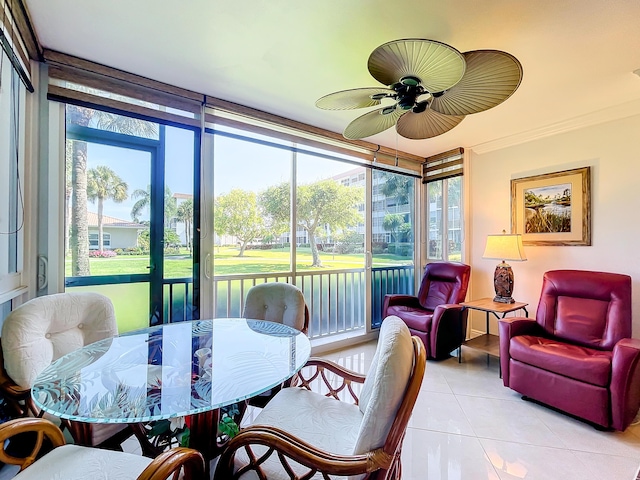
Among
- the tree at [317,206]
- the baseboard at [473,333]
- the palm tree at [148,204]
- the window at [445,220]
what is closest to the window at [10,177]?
the palm tree at [148,204]

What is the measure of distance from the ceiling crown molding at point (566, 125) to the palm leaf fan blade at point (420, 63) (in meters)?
2.43

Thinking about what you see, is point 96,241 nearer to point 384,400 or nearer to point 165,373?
point 165,373

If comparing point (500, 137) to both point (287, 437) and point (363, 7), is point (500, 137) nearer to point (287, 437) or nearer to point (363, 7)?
point (363, 7)

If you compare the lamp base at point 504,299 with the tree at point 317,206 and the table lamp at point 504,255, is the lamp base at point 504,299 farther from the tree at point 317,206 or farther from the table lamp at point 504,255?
the tree at point 317,206

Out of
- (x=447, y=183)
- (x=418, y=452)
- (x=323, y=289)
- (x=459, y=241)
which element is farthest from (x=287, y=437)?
(x=447, y=183)

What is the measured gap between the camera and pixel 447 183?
400 cm

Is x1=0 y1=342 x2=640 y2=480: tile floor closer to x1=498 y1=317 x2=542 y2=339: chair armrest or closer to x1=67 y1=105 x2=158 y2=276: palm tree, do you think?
x1=498 y1=317 x2=542 y2=339: chair armrest

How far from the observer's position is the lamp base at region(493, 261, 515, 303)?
3.04 metres

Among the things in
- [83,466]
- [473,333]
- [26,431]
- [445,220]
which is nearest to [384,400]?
[83,466]

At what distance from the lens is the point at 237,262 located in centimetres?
300

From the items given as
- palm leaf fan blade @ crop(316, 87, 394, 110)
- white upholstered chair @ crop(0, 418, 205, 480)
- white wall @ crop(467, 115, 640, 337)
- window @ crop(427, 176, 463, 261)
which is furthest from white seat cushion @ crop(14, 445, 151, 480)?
window @ crop(427, 176, 463, 261)

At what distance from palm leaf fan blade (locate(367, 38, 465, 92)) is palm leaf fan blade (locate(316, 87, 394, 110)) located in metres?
0.08

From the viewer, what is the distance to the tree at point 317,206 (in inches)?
126

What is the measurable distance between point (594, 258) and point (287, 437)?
11.0 ft
